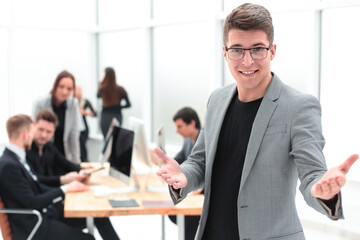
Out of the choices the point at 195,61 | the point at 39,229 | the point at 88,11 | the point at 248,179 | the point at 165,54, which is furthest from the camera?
the point at 88,11

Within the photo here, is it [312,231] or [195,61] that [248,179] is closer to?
[312,231]

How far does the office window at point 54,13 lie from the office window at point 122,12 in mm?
245

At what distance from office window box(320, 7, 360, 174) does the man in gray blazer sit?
3.22 m

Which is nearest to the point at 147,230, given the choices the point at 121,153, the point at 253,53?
the point at 121,153

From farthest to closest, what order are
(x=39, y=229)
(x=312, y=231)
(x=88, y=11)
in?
(x=88, y=11)
(x=312, y=231)
(x=39, y=229)

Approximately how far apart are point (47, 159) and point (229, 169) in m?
2.96

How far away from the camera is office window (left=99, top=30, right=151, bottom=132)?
730 cm

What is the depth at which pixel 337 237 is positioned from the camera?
4715 millimetres

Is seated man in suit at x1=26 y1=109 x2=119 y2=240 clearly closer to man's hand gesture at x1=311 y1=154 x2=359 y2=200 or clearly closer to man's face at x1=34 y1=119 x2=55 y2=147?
man's face at x1=34 y1=119 x2=55 y2=147

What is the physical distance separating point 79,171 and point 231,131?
299 cm

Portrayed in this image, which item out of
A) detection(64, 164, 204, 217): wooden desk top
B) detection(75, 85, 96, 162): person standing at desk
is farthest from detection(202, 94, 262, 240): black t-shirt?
detection(75, 85, 96, 162): person standing at desk

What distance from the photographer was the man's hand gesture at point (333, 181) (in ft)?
4.23

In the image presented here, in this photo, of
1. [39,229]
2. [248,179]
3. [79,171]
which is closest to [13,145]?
[39,229]

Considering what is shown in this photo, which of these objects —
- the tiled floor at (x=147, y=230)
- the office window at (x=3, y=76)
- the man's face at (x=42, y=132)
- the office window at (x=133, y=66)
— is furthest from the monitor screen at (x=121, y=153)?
the office window at (x=3, y=76)
